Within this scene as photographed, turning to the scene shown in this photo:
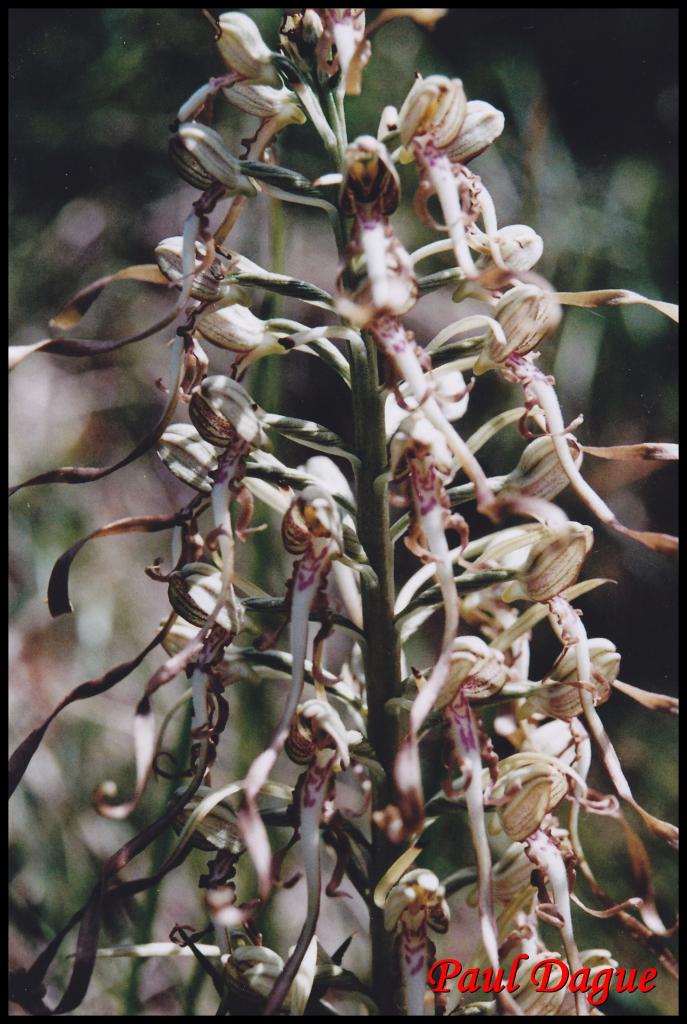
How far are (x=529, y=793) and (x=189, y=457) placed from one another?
1.67 feet

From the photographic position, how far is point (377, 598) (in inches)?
40.6

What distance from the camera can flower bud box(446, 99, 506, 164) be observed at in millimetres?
999

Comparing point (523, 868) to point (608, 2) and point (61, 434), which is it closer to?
point (61, 434)

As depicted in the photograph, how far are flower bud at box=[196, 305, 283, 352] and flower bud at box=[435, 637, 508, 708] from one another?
0.38 meters

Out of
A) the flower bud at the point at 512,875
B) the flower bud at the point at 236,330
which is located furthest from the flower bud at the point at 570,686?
the flower bud at the point at 236,330

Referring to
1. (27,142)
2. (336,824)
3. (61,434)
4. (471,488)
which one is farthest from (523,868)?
(27,142)

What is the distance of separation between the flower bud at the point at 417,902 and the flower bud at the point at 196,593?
313 millimetres

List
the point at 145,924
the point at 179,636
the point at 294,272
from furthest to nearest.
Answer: the point at 294,272 → the point at 145,924 → the point at 179,636

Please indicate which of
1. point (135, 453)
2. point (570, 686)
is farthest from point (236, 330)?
point (570, 686)

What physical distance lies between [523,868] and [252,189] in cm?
79

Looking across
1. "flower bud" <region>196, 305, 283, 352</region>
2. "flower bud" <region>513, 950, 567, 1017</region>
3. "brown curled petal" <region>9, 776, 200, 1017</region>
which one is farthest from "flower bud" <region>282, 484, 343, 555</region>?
"flower bud" <region>513, 950, 567, 1017</region>

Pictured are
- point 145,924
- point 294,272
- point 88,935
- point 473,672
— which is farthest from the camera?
point 294,272

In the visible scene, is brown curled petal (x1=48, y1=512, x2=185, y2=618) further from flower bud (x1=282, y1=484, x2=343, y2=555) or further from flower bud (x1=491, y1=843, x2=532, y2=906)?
flower bud (x1=491, y1=843, x2=532, y2=906)

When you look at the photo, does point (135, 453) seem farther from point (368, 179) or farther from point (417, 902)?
point (417, 902)
